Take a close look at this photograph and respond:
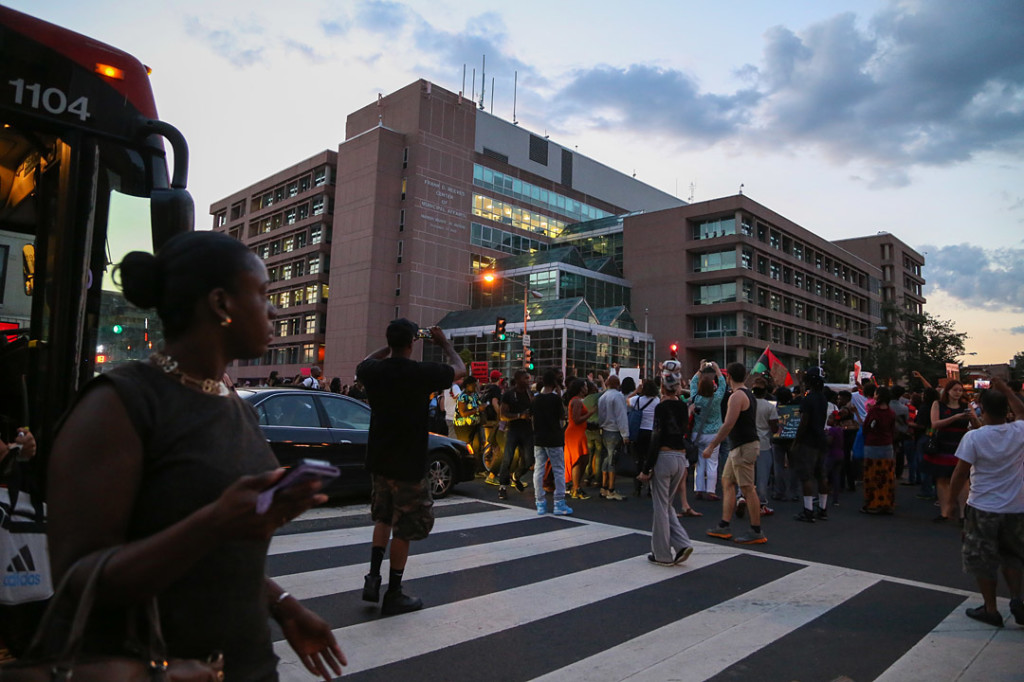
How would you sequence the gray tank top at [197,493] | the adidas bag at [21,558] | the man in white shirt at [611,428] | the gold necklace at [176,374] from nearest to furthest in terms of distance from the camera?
the gray tank top at [197,493] < the gold necklace at [176,374] < the adidas bag at [21,558] < the man in white shirt at [611,428]

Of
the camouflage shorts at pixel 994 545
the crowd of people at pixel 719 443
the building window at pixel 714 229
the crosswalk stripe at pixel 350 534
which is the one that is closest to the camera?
the camouflage shorts at pixel 994 545

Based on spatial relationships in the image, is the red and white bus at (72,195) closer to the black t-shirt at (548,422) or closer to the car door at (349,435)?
the car door at (349,435)

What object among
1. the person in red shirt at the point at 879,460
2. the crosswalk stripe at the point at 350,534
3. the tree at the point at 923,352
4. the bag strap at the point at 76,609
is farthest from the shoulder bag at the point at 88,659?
the tree at the point at 923,352

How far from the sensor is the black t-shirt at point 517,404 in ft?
34.6

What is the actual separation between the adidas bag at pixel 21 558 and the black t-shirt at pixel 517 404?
7896mm

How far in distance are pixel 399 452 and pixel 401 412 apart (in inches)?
11.6

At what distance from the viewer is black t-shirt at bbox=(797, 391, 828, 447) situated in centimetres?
971

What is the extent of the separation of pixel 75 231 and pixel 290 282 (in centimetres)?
6809

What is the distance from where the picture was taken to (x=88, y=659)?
1.31 meters

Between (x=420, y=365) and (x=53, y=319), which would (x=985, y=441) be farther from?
(x=53, y=319)

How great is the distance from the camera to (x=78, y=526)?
129 cm

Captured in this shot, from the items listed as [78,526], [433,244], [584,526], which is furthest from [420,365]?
[433,244]

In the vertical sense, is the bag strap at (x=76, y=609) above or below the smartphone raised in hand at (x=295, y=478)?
below

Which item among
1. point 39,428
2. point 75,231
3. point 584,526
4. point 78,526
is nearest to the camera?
point 78,526
